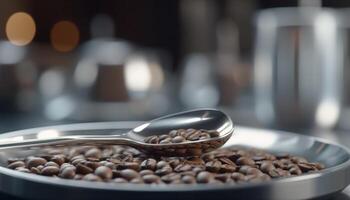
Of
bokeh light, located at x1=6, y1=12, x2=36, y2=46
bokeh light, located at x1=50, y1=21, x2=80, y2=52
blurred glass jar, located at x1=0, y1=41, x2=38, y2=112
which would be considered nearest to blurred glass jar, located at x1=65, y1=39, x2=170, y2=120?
blurred glass jar, located at x1=0, y1=41, x2=38, y2=112

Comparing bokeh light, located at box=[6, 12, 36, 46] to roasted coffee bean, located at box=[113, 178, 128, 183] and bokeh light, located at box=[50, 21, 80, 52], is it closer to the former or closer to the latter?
bokeh light, located at box=[50, 21, 80, 52]

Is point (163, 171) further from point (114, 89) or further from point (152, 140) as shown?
point (114, 89)

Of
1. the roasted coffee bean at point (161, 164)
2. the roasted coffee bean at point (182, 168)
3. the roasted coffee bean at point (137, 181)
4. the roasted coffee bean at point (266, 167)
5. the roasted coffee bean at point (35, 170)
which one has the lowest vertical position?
the roasted coffee bean at point (266, 167)

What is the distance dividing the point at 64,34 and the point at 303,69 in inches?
82.0

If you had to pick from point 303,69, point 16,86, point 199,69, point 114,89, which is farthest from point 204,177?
Answer: point 199,69

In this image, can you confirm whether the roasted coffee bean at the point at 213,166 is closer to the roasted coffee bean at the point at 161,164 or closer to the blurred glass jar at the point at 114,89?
the roasted coffee bean at the point at 161,164

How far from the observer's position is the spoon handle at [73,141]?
67 centimetres

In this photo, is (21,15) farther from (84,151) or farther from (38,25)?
(84,151)

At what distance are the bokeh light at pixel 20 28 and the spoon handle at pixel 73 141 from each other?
282 cm

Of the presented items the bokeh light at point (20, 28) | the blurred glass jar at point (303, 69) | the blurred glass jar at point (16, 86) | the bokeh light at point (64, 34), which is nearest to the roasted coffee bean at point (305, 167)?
the blurred glass jar at point (303, 69)

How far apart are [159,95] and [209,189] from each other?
158cm

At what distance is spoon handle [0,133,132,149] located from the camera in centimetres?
67

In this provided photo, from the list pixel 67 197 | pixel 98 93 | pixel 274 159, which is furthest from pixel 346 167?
pixel 98 93

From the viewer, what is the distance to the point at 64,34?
11.3ft
